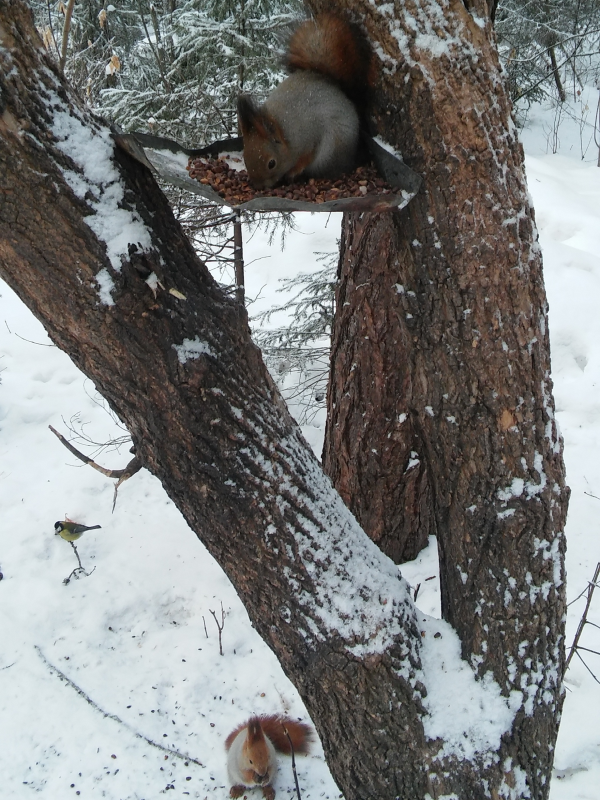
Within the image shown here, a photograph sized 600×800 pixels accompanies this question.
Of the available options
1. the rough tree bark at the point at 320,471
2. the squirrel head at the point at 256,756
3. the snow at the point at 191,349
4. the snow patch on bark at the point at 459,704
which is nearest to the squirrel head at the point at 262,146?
the rough tree bark at the point at 320,471

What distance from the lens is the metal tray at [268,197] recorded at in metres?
1.08

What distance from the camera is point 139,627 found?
3000 millimetres

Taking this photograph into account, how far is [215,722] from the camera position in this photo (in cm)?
260

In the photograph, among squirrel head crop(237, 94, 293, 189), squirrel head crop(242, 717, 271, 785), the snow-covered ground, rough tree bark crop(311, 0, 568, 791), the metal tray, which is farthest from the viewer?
the snow-covered ground

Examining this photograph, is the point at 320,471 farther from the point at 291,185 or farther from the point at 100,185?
the point at 100,185

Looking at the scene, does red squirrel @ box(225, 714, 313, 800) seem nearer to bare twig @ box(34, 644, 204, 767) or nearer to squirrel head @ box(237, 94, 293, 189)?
bare twig @ box(34, 644, 204, 767)

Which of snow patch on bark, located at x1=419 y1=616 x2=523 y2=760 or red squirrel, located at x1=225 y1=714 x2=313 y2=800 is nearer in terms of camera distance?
snow patch on bark, located at x1=419 y1=616 x2=523 y2=760

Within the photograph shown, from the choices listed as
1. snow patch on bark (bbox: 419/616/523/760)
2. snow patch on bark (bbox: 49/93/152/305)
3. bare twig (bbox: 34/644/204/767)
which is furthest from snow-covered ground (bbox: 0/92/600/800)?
snow patch on bark (bbox: 49/93/152/305)

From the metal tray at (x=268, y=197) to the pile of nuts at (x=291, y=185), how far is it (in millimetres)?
22

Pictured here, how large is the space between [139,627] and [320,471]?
196 cm

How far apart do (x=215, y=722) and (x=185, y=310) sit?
211cm

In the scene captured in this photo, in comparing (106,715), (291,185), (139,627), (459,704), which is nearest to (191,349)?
(291,185)

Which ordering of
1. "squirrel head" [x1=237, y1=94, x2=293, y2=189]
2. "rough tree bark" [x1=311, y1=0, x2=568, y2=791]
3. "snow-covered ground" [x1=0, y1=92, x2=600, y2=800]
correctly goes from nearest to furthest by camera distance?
"rough tree bark" [x1=311, y1=0, x2=568, y2=791]
"squirrel head" [x1=237, y1=94, x2=293, y2=189]
"snow-covered ground" [x1=0, y1=92, x2=600, y2=800]

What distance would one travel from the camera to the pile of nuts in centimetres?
122
